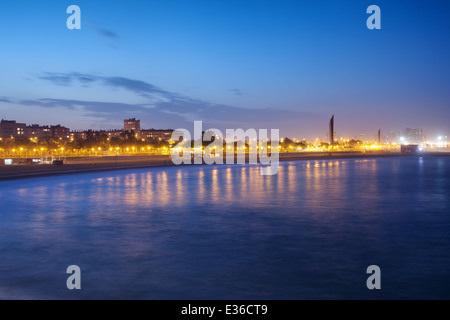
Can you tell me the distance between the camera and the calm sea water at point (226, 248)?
6129 mm

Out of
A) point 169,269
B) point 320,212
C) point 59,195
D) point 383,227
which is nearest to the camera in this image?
point 169,269

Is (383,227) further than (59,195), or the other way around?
(59,195)

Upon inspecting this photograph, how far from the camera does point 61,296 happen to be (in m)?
5.82

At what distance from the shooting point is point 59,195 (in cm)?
1873

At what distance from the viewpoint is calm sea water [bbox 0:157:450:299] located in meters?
6.13

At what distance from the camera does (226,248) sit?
8625 millimetres

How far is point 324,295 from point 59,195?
51.4 ft

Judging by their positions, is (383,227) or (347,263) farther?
(383,227)

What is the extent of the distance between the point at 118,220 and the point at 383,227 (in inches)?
289
